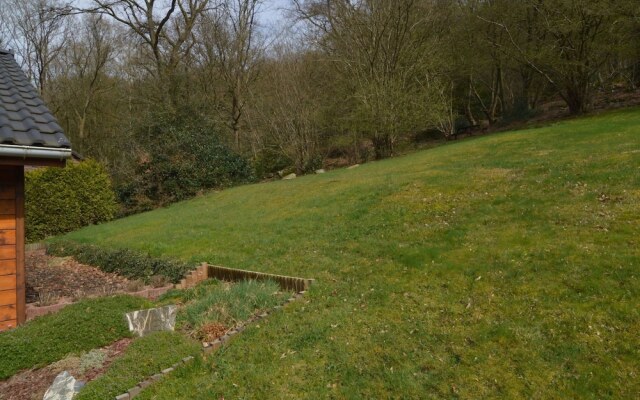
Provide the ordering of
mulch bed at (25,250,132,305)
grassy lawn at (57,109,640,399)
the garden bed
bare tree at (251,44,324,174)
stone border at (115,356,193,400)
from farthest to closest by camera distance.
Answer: bare tree at (251,44,324,174), mulch bed at (25,250,132,305), the garden bed, stone border at (115,356,193,400), grassy lawn at (57,109,640,399)

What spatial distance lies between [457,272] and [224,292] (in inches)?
128

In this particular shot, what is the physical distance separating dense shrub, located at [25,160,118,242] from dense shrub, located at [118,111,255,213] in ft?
4.12

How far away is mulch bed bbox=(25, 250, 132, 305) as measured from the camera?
7.74 m

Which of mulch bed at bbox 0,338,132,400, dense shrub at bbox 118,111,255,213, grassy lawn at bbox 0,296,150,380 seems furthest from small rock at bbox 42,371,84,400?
dense shrub at bbox 118,111,255,213

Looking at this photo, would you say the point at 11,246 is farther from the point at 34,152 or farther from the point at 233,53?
the point at 233,53

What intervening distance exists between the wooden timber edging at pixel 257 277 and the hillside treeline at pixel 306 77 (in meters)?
13.5

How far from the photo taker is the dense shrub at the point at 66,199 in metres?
17.9

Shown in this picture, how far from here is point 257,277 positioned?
7004 mm

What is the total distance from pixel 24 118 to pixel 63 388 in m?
3.08

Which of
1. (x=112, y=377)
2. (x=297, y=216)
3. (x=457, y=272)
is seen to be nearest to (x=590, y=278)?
(x=457, y=272)

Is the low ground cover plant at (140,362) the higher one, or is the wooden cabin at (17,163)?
the wooden cabin at (17,163)

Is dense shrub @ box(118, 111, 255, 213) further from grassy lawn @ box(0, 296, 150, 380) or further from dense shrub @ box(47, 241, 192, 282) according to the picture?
grassy lawn @ box(0, 296, 150, 380)

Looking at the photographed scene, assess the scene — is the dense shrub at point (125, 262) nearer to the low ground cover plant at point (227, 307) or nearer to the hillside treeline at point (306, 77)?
the low ground cover plant at point (227, 307)

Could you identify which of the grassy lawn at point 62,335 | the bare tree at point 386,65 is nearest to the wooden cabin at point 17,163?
the grassy lawn at point 62,335
